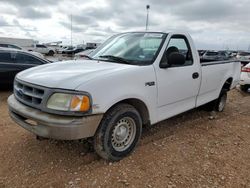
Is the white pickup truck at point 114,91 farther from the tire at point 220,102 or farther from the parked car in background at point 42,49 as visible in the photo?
the parked car in background at point 42,49

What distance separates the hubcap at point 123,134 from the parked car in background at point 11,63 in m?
5.28

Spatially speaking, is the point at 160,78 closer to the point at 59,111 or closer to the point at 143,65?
the point at 143,65

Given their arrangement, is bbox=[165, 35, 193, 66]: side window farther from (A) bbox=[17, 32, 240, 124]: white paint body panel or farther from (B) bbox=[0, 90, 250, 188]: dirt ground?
(B) bbox=[0, 90, 250, 188]: dirt ground

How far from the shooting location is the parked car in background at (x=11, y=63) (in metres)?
6.99

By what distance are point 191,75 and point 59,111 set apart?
2.52m

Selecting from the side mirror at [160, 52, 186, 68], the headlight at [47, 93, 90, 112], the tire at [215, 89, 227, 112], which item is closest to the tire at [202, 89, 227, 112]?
the tire at [215, 89, 227, 112]

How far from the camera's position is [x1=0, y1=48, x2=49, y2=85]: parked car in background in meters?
6.99

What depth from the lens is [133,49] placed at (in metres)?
3.73

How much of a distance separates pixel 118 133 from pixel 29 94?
1.26 m

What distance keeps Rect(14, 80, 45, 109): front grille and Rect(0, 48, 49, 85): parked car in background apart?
4325 millimetres

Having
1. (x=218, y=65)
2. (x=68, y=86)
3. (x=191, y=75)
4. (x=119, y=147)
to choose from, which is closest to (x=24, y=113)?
(x=68, y=86)

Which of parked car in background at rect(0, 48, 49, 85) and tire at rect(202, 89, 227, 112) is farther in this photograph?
parked car in background at rect(0, 48, 49, 85)

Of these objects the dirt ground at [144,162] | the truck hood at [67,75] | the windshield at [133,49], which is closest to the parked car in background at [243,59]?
the dirt ground at [144,162]

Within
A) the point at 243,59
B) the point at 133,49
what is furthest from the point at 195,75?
the point at 243,59
